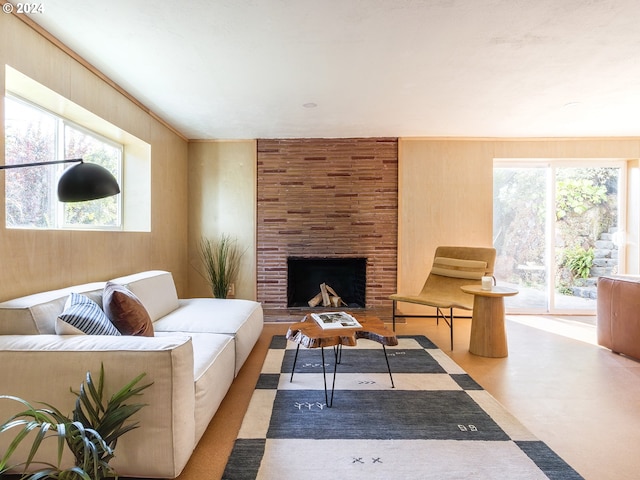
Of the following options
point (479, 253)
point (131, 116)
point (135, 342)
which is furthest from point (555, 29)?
point (131, 116)

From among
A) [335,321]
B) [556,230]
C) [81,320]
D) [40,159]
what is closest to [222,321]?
[335,321]

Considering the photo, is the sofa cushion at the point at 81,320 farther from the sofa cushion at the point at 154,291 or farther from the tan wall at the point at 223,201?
the tan wall at the point at 223,201

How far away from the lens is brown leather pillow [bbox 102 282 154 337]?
1896mm

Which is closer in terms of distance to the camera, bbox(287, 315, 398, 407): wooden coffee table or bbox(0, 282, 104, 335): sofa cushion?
bbox(0, 282, 104, 335): sofa cushion

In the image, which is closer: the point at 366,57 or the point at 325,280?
the point at 366,57

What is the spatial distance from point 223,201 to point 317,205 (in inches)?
50.7

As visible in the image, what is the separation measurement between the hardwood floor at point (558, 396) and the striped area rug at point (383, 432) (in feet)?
0.32

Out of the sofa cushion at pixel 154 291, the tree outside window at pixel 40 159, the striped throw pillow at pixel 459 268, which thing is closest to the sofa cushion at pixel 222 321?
the sofa cushion at pixel 154 291

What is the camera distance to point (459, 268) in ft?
12.2

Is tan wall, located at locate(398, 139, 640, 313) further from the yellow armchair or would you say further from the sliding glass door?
the yellow armchair

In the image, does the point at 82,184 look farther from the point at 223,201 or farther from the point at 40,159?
the point at 223,201

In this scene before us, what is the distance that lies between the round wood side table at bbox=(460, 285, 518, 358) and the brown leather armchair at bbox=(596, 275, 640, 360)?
96 cm

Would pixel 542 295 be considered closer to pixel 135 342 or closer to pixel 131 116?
pixel 135 342
